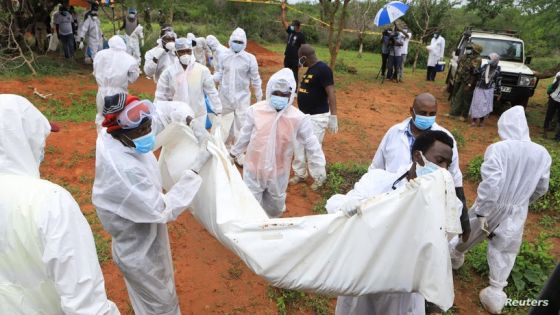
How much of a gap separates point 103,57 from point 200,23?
21.1m

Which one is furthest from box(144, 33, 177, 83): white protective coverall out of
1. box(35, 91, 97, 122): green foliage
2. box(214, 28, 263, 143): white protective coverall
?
box(35, 91, 97, 122): green foliage

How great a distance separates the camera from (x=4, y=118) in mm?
1828

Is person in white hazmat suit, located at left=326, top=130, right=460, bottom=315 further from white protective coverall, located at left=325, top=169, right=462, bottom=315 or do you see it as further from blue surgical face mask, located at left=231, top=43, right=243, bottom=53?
blue surgical face mask, located at left=231, top=43, right=243, bottom=53

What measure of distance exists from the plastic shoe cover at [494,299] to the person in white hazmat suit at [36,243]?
351 centimetres

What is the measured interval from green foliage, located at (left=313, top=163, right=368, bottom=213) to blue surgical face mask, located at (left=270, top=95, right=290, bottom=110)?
2.03 metres

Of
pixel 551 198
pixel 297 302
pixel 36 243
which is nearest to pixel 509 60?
pixel 551 198

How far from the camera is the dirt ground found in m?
3.94

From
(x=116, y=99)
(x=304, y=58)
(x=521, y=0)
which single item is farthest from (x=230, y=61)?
(x=521, y=0)

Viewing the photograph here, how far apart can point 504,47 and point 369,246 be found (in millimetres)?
11240

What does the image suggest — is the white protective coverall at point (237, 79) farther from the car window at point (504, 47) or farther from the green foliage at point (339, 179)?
the car window at point (504, 47)

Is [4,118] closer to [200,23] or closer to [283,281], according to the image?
[283,281]

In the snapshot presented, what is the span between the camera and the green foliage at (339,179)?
5983 mm

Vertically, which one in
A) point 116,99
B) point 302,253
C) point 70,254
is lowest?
point 302,253

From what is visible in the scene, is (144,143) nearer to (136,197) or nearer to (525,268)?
(136,197)
